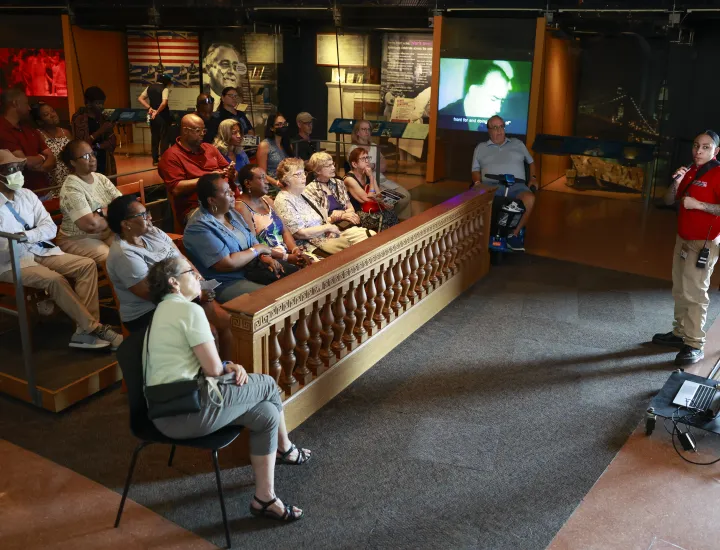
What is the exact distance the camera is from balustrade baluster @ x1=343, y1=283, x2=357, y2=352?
188 inches

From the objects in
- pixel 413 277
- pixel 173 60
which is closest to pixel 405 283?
→ pixel 413 277

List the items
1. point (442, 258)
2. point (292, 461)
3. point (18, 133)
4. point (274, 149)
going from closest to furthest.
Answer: point (292, 461), point (442, 258), point (18, 133), point (274, 149)

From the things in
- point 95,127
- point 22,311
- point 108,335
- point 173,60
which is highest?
point 173,60

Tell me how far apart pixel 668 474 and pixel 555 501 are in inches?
29.2

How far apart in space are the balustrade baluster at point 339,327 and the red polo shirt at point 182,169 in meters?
2.21

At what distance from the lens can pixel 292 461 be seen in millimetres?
3859

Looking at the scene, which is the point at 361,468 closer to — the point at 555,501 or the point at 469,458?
the point at 469,458

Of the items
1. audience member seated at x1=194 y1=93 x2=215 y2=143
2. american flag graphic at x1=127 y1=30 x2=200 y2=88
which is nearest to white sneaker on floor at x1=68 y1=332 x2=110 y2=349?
audience member seated at x1=194 y1=93 x2=215 y2=143

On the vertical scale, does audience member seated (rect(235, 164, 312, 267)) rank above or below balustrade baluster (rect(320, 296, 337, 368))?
above

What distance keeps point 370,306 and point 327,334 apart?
60cm

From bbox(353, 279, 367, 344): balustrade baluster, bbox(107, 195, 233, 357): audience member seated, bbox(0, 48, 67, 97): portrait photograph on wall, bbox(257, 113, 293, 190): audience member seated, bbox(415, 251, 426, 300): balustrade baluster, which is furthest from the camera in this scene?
bbox(0, 48, 67, 97): portrait photograph on wall

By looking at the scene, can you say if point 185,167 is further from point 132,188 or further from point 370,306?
point 370,306

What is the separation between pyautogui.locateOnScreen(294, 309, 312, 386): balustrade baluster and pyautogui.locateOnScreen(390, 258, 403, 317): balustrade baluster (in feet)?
4.14

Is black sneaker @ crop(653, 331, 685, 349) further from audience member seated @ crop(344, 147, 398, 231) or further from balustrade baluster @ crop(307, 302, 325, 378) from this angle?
balustrade baluster @ crop(307, 302, 325, 378)
